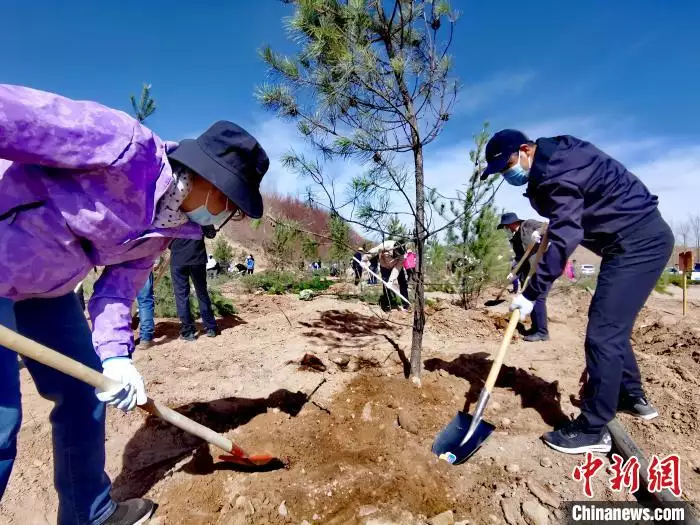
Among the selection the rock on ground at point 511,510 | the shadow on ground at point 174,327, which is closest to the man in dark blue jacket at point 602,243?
the rock on ground at point 511,510

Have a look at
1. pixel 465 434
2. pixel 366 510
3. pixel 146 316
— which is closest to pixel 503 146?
pixel 465 434

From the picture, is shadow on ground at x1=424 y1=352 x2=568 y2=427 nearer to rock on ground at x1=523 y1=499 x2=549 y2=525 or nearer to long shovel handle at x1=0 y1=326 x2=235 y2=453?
rock on ground at x1=523 y1=499 x2=549 y2=525

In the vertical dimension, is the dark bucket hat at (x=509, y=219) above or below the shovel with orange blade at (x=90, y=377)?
above

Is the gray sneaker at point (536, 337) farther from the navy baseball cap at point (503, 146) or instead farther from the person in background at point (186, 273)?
the person in background at point (186, 273)

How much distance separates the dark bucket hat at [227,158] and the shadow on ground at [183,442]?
4.55 feet

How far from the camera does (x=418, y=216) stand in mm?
2854

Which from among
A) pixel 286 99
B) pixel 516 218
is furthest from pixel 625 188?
pixel 516 218

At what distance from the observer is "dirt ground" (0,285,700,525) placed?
181 centimetres

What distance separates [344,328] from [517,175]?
10.0 feet

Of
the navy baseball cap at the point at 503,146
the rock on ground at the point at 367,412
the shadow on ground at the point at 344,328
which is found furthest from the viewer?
the shadow on ground at the point at 344,328

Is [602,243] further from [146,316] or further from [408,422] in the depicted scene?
[146,316]

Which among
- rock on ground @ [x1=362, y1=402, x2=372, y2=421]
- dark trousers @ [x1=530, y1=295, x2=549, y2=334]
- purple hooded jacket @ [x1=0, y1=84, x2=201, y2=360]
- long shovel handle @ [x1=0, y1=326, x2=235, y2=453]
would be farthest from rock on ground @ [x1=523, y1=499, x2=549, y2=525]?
dark trousers @ [x1=530, y1=295, x2=549, y2=334]

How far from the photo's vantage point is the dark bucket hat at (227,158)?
1.36m

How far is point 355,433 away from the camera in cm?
242
